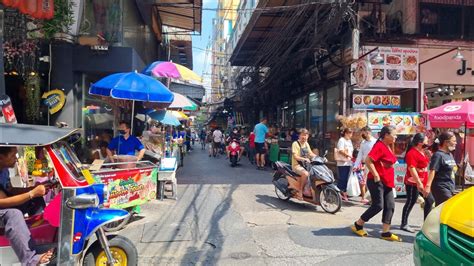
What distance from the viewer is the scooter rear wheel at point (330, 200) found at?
761cm

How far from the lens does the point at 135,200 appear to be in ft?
21.4

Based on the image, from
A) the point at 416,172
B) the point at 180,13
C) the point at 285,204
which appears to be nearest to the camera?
the point at 416,172

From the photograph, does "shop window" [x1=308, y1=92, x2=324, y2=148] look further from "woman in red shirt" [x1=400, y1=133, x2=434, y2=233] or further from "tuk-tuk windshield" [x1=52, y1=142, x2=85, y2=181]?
"tuk-tuk windshield" [x1=52, y1=142, x2=85, y2=181]

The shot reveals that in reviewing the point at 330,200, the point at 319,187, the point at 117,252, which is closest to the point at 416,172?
the point at 330,200

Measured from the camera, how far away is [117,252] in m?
4.20

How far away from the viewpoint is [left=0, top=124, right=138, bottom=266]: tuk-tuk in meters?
3.72

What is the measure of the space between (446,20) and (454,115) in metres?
5.83

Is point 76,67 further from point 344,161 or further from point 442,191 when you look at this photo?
point 442,191

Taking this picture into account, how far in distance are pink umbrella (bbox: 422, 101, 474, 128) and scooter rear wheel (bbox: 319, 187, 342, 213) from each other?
10.1ft

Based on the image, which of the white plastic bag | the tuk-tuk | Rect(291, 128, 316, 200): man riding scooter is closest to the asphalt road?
the white plastic bag

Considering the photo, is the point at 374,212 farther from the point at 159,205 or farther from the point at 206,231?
the point at 159,205

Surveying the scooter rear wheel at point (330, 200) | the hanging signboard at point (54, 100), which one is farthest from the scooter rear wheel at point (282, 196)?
the hanging signboard at point (54, 100)

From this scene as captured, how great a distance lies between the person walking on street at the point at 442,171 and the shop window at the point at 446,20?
7.77 m

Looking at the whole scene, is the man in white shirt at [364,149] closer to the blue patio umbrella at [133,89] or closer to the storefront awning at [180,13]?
the blue patio umbrella at [133,89]
